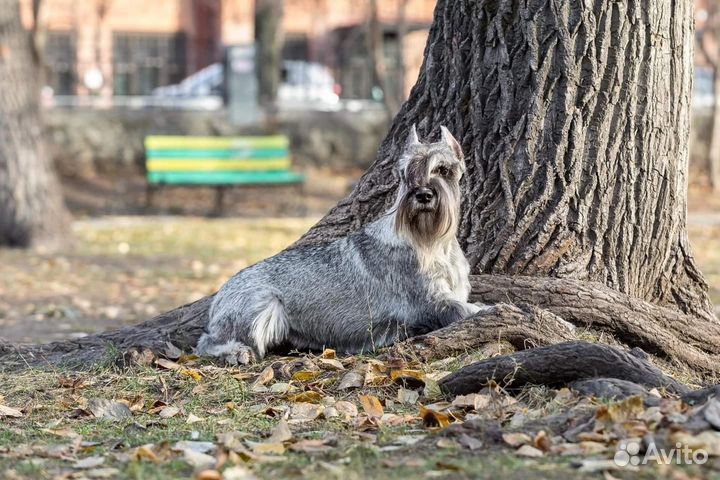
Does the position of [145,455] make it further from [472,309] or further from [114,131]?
[114,131]

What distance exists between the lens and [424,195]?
640 centimetres

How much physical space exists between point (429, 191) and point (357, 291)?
1008mm

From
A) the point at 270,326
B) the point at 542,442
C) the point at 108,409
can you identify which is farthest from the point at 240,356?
the point at 542,442

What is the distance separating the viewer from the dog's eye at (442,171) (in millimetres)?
6479

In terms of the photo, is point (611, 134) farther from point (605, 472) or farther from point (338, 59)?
point (338, 59)

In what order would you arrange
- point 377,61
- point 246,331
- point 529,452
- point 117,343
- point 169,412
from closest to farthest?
point 529,452
point 169,412
point 246,331
point 117,343
point 377,61

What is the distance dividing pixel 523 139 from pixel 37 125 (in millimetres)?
10017

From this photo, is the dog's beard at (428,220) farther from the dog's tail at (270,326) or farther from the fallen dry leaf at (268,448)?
the fallen dry leaf at (268,448)

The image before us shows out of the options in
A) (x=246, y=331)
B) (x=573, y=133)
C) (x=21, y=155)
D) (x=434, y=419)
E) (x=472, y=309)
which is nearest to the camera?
(x=434, y=419)

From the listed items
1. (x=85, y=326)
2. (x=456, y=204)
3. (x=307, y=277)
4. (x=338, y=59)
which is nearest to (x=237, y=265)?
(x=85, y=326)

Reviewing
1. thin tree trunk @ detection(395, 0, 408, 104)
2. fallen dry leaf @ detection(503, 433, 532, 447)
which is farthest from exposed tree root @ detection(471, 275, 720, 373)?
thin tree trunk @ detection(395, 0, 408, 104)

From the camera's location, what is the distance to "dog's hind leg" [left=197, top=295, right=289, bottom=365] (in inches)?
276

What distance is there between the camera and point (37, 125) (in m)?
15.6

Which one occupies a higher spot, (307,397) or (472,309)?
(472,309)
